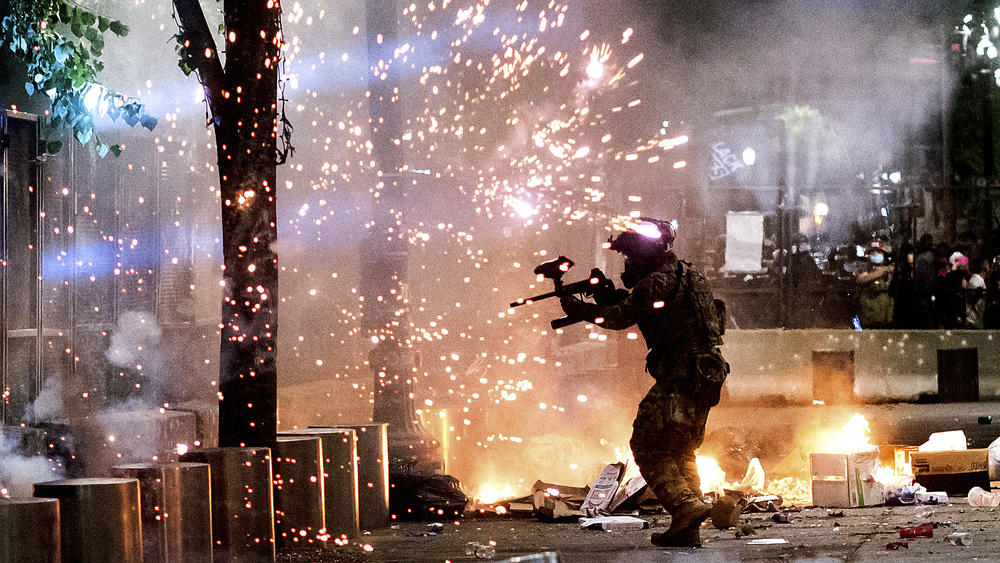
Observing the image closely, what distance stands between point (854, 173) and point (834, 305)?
1.90 meters

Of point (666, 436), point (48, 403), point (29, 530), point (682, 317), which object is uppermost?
point (682, 317)

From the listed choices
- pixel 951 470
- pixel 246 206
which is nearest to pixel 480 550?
pixel 246 206

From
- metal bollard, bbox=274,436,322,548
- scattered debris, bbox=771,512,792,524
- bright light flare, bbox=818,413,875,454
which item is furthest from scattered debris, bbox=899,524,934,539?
metal bollard, bbox=274,436,322,548

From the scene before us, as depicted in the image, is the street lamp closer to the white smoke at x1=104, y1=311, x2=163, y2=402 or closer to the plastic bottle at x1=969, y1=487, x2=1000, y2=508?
the plastic bottle at x1=969, y1=487, x2=1000, y2=508

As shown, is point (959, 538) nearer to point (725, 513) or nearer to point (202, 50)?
point (725, 513)

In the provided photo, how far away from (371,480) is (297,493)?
1.08 meters

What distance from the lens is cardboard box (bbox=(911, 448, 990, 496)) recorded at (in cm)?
891

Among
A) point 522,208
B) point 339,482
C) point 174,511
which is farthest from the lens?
point 522,208

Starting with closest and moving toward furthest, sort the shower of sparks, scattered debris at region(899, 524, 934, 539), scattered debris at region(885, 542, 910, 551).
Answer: scattered debris at region(885, 542, 910, 551), scattered debris at region(899, 524, 934, 539), the shower of sparks

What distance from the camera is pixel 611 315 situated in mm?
7152

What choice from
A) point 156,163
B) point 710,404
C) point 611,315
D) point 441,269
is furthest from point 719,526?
point 441,269

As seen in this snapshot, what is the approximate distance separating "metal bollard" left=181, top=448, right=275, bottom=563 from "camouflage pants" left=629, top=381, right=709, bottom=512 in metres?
2.40

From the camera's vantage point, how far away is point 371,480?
8.08 meters

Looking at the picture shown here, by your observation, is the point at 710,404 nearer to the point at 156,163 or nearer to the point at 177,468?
the point at 177,468
